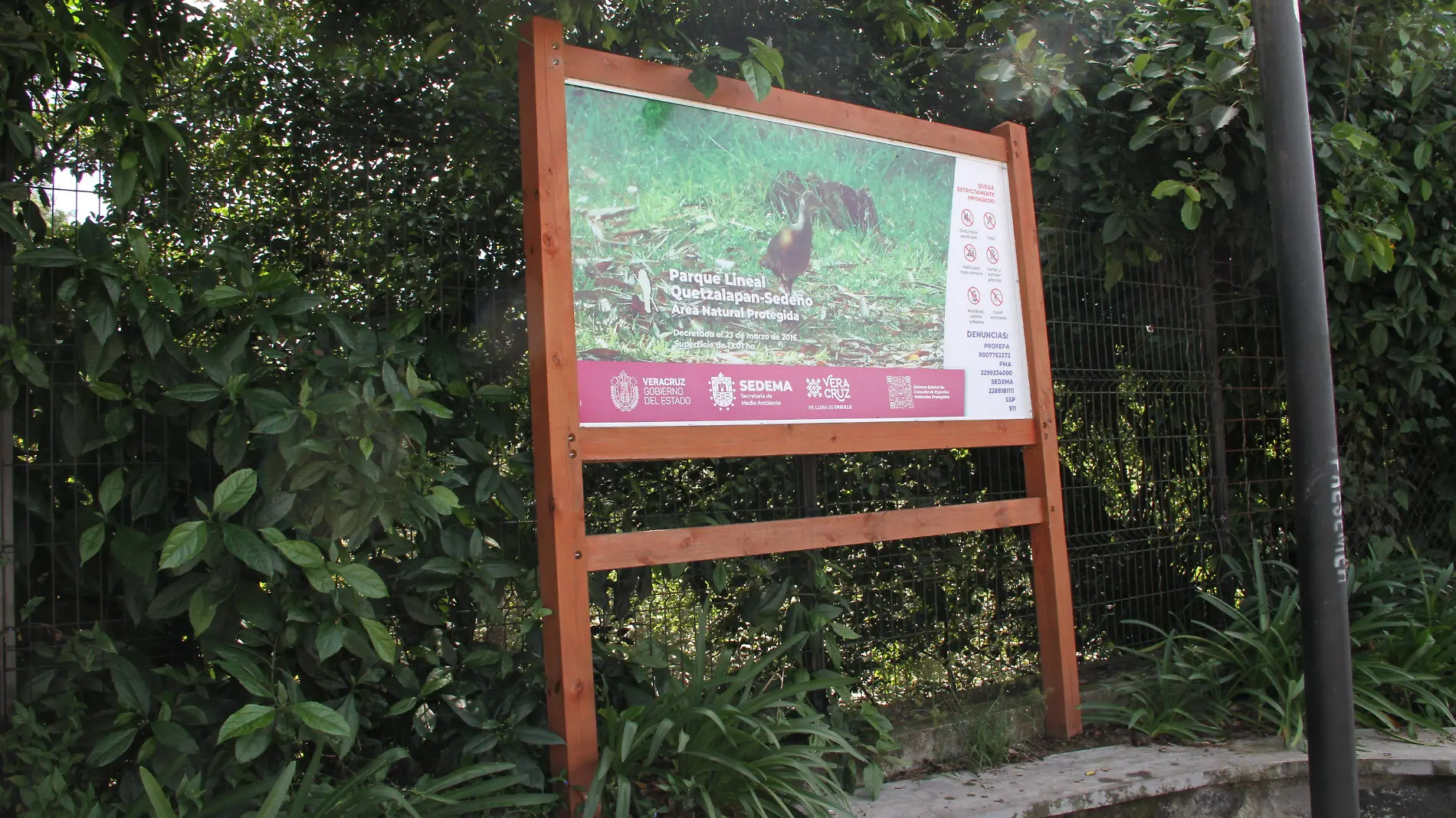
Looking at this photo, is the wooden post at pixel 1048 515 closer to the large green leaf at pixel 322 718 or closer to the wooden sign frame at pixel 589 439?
the wooden sign frame at pixel 589 439

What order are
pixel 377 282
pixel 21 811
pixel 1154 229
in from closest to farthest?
1. pixel 21 811
2. pixel 377 282
3. pixel 1154 229

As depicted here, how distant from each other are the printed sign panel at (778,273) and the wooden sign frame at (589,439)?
0.06 meters

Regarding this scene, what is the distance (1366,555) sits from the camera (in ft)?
18.5

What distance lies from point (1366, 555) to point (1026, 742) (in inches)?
106

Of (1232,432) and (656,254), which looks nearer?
(656,254)

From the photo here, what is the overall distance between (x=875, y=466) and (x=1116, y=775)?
1558 mm

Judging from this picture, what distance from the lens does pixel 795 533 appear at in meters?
3.69

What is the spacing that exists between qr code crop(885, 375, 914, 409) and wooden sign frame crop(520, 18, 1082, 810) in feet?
0.27

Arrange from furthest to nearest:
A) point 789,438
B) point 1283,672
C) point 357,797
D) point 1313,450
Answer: point 1283,672, point 789,438, point 1313,450, point 357,797

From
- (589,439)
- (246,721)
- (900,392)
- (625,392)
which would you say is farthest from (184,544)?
(900,392)

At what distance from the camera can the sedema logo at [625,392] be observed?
11.0 feet

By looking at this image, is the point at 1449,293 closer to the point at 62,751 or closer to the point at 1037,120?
the point at 1037,120

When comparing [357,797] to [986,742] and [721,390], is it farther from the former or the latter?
[986,742]

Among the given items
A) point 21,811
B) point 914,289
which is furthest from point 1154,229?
point 21,811
